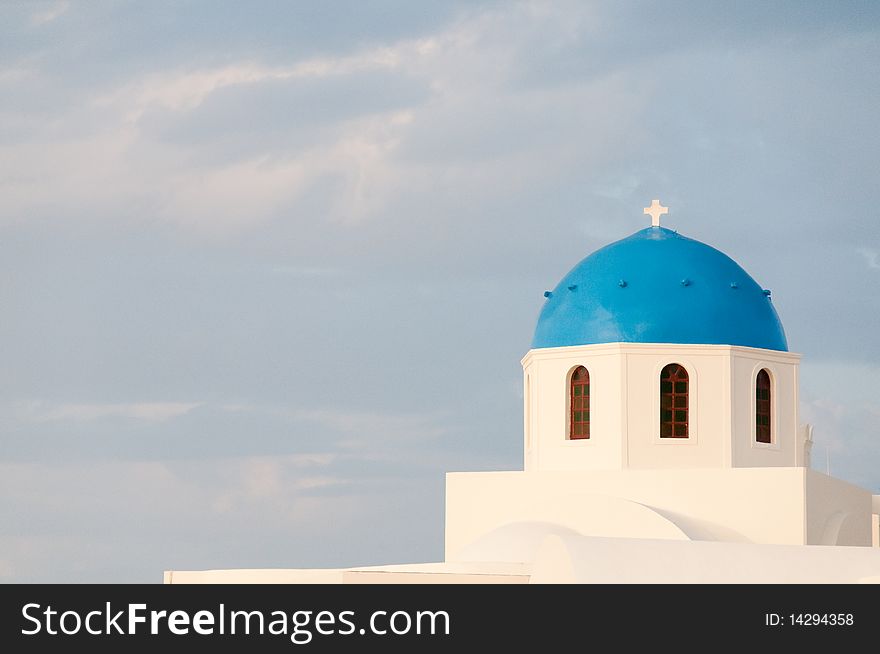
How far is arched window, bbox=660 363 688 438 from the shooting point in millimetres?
24062

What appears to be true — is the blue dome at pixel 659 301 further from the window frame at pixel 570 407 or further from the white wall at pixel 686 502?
the white wall at pixel 686 502

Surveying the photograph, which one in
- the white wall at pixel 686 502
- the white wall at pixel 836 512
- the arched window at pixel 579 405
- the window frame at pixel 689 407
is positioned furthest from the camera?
the arched window at pixel 579 405

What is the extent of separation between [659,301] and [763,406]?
7.46ft

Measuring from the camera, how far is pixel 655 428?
944 inches

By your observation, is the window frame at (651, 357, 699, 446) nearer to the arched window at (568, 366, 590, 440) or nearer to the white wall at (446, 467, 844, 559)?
the white wall at (446, 467, 844, 559)

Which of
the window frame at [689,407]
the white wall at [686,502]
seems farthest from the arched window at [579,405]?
the window frame at [689,407]

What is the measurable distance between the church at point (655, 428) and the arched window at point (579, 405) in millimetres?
26

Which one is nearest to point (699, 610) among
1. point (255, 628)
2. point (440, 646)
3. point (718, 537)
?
point (440, 646)

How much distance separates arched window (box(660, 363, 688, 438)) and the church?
0.02 metres

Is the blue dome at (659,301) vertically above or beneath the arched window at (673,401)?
above

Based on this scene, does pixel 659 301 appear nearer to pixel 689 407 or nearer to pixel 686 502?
pixel 689 407

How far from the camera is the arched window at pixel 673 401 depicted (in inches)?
947

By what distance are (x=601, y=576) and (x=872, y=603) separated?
2.57 m

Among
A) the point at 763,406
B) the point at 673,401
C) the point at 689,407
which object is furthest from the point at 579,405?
the point at 763,406
